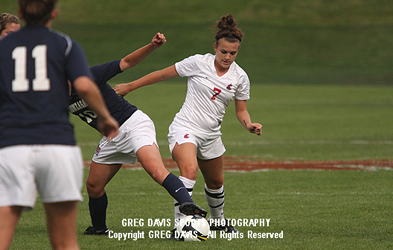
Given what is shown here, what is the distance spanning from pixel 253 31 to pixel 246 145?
39036 mm

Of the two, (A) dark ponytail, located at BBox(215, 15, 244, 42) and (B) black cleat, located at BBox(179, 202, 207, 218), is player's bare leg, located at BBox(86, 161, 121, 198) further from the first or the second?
(A) dark ponytail, located at BBox(215, 15, 244, 42)

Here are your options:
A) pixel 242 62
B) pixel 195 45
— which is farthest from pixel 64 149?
pixel 195 45

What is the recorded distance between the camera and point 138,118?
546 centimetres

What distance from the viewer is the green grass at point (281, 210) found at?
5113mm

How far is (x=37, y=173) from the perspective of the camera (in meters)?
3.00

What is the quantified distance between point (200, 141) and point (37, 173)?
2749 millimetres

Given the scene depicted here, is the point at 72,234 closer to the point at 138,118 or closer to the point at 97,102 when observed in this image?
the point at 97,102

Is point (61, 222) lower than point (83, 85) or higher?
lower

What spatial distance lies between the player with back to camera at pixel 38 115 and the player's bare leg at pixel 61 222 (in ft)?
0.07

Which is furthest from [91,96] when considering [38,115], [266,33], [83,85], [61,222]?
[266,33]

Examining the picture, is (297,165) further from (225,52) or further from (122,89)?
(122,89)

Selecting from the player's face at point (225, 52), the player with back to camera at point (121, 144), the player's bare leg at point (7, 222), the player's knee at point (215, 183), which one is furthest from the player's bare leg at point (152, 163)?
the player's bare leg at point (7, 222)

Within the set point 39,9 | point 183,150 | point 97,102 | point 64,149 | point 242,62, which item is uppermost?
point 39,9

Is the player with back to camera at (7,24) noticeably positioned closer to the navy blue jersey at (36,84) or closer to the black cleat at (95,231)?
the black cleat at (95,231)
